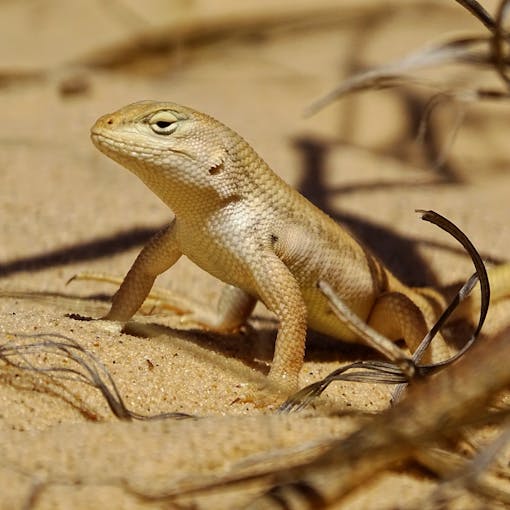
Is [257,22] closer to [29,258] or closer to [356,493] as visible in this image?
[29,258]

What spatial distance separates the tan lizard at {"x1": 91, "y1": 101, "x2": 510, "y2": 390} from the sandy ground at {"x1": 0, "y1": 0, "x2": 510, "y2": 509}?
26 centimetres

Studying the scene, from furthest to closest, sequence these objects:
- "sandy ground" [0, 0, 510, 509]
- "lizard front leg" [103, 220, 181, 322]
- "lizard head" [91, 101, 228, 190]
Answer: "lizard front leg" [103, 220, 181, 322]
"lizard head" [91, 101, 228, 190]
"sandy ground" [0, 0, 510, 509]

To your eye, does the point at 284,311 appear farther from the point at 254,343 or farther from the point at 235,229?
the point at 254,343

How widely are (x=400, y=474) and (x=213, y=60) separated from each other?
740 centimetres

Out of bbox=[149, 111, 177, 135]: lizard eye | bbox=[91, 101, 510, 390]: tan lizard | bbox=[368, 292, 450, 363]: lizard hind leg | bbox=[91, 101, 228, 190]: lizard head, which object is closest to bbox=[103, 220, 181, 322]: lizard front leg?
bbox=[91, 101, 510, 390]: tan lizard

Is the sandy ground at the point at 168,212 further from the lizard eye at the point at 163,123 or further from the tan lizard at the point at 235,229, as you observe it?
the lizard eye at the point at 163,123

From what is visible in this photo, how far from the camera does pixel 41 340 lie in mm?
2973

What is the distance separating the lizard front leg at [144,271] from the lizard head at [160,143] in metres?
0.33

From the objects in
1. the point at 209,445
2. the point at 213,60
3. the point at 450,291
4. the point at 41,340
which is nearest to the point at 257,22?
the point at 213,60

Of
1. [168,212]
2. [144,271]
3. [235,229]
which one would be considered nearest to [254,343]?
[144,271]

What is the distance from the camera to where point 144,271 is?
Result: 11.6ft

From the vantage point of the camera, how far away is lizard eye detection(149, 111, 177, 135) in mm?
3162

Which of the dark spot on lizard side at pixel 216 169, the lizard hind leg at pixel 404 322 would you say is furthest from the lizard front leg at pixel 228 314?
the dark spot on lizard side at pixel 216 169

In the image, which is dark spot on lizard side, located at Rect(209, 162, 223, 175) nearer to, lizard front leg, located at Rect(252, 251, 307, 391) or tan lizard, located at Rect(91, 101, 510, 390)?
tan lizard, located at Rect(91, 101, 510, 390)
